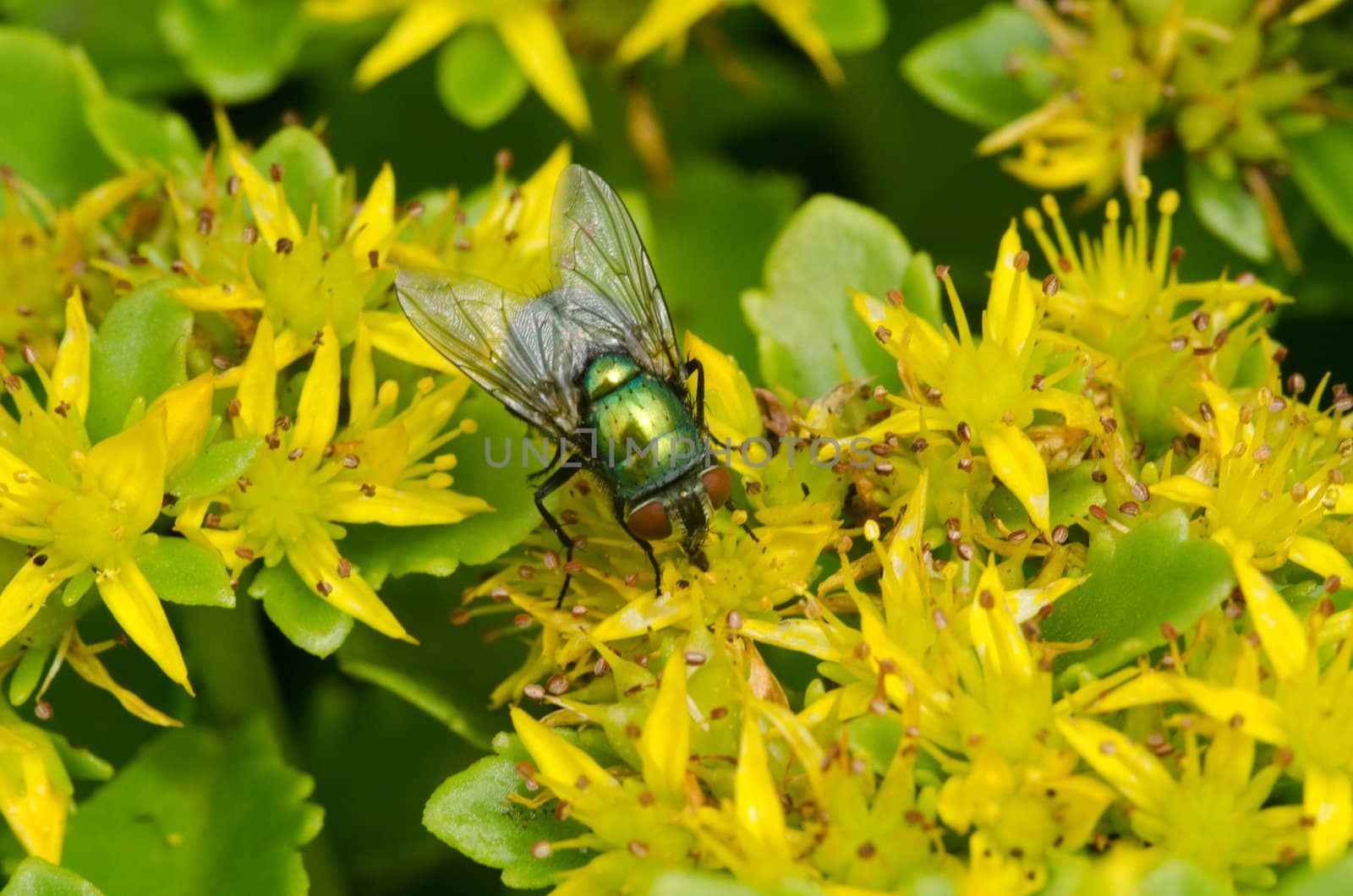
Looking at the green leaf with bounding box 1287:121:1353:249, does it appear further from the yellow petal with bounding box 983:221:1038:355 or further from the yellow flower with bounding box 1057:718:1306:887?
the yellow flower with bounding box 1057:718:1306:887

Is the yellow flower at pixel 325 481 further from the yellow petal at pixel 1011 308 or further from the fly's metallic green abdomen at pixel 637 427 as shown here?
A: the yellow petal at pixel 1011 308

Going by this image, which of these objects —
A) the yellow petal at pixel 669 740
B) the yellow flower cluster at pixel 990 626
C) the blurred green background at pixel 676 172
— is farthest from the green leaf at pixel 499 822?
the blurred green background at pixel 676 172

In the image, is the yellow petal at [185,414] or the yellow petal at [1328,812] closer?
the yellow petal at [1328,812]

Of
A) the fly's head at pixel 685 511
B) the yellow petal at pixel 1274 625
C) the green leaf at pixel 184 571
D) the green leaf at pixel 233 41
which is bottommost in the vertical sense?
the yellow petal at pixel 1274 625

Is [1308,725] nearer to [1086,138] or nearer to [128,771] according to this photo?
[1086,138]

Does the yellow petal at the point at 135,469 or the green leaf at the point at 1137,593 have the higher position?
the yellow petal at the point at 135,469

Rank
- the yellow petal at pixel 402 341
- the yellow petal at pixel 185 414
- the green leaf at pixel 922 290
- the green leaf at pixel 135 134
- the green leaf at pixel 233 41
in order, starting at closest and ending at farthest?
the yellow petal at pixel 185 414 → the yellow petal at pixel 402 341 → the green leaf at pixel 922 290 → the green leaf at pixel 135 134 → the green leaf at pixel 233 41

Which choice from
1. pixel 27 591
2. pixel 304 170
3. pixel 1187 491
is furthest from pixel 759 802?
pixel 304 170

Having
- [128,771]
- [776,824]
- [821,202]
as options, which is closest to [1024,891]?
[776,824]
